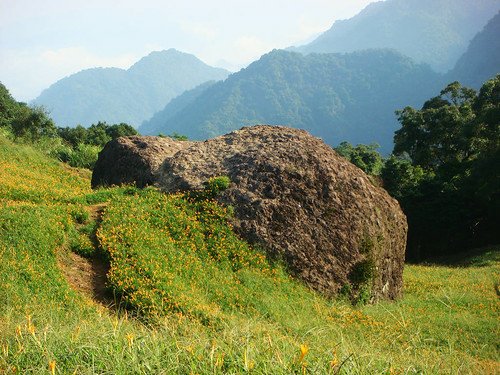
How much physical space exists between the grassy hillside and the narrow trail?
0.21 ft

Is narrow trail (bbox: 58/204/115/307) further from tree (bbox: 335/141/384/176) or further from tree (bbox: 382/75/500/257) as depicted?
tree (bbox: 335/141/384/176)

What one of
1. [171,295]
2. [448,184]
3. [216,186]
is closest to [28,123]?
[216,186]

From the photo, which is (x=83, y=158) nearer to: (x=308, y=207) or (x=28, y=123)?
(x=28, y=123)

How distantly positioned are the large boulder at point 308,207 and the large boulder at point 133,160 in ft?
4.33

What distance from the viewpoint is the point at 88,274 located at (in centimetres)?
1458

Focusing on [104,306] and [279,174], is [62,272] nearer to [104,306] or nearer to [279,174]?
[104,306]

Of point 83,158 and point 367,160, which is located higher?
point 367,160

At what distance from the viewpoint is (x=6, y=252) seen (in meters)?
13.4

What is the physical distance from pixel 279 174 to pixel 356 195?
12.4 ft

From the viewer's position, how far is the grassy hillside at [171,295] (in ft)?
18.9

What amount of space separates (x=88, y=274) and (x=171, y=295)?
3295 mm

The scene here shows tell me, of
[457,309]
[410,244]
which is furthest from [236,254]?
[410,244]

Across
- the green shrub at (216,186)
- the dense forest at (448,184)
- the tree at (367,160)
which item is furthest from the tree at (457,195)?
the green shrub at (216,186)

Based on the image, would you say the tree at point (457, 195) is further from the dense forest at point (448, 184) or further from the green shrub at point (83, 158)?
the green shrub at point (83, 158)
